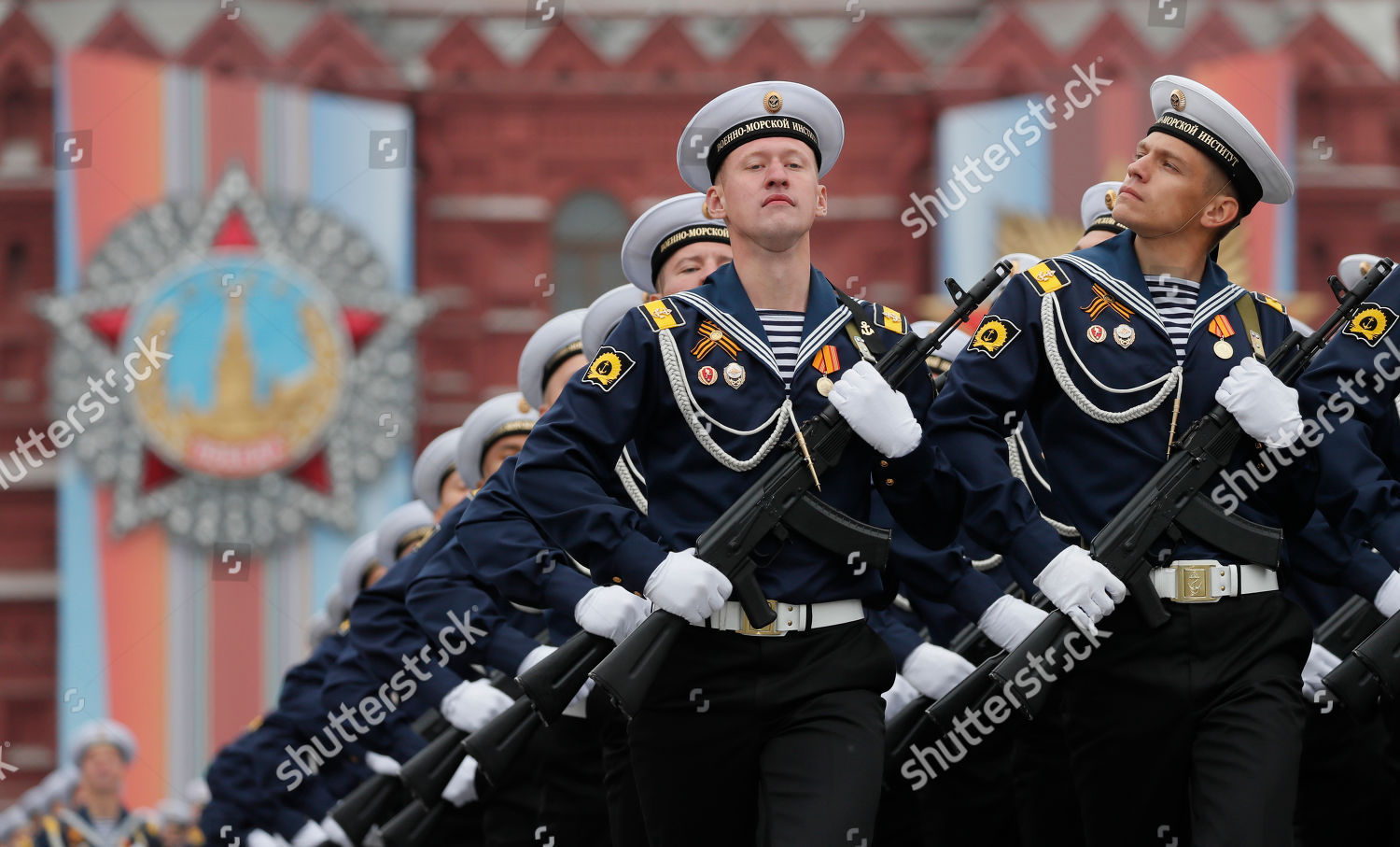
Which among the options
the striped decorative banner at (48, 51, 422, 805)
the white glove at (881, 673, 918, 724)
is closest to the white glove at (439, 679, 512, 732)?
the white glove at (881, 673, 918, 724)

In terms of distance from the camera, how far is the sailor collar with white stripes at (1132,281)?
4.87 meters

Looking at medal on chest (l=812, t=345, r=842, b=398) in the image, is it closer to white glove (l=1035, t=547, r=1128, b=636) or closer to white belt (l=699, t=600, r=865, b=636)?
white belt (l=699, t=600, r=865, b=636)

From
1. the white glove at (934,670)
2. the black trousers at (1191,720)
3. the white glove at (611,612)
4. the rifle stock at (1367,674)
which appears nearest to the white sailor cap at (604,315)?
the white glove at (934,670)

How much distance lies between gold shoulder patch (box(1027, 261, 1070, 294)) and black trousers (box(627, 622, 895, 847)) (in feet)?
2.78

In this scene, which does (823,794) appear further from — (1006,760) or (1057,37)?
(1057,37)

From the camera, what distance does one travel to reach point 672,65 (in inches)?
909

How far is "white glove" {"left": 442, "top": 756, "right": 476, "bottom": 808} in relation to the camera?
24.5 ft

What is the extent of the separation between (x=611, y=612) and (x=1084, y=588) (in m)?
1.20

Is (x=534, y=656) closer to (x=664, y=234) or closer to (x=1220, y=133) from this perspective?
(x=664, y=234)

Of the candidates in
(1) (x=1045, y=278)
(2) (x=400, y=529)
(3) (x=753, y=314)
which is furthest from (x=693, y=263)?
(2) (x=400, y=529)

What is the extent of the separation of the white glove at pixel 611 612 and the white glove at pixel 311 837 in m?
5.06

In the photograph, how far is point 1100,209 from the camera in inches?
299

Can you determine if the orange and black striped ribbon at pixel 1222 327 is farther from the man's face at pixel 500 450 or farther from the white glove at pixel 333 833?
the white glove at pixel 333 833

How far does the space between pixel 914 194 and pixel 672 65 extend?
9.23ft
